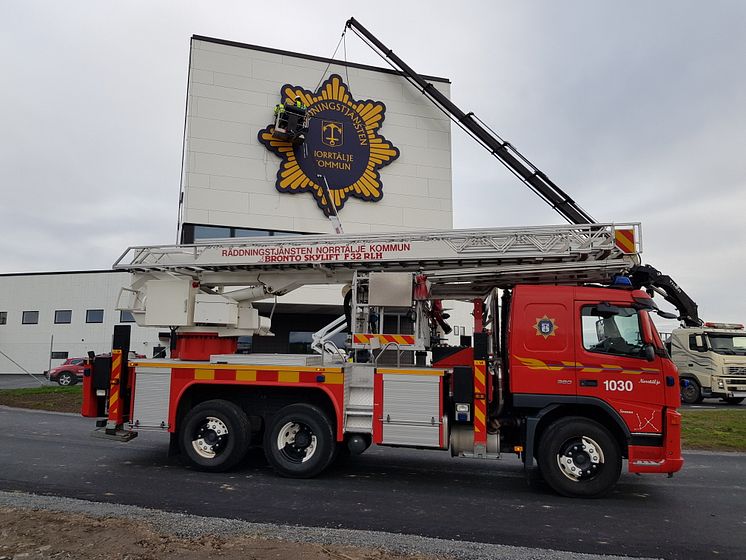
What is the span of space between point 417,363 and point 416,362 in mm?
42

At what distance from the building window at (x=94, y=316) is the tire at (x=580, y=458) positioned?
3390 centimetres

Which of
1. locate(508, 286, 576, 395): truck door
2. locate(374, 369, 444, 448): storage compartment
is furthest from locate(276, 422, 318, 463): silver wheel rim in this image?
locate(508, 286, 576, 395): truck door

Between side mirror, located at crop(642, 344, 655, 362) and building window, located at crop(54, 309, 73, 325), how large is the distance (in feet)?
119

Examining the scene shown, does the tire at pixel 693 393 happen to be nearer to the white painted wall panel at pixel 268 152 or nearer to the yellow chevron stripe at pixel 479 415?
the white painted wall panel at pixel 268 152

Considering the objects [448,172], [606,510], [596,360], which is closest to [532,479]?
[606,510]

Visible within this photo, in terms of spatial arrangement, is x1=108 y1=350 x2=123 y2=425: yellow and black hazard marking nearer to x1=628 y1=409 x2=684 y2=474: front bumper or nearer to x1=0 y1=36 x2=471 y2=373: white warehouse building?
x1=628 y1=409 x2=684 y2=474: front bumper

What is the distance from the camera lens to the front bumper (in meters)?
6.86

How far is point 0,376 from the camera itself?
114 feet

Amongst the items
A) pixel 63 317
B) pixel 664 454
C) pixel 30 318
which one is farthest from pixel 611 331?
pixel 30 318

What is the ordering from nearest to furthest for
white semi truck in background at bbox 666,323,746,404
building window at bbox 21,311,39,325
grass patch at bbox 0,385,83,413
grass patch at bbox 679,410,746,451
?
grass patch at bbox 679,410,746,451 < grass patch at bbox 0,385,83,413 < white semi truck in background at bbox 666,323,746,404 < building window at bbox 21,311,39,325

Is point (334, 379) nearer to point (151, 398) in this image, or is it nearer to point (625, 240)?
point (151, 398)

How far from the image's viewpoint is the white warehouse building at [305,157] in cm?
2066

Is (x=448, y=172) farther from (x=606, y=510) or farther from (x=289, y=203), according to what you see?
(x=606, y=510)

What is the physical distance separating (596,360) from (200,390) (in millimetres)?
5671
